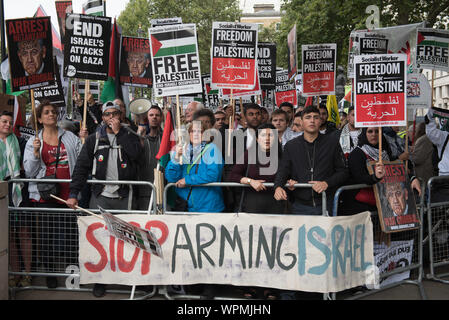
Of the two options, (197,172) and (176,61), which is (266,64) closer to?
(176,61)

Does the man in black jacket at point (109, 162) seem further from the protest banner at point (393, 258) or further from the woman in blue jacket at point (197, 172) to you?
the protest banner at point (393, 258)

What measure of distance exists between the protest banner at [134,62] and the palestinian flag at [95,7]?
612 millimetres

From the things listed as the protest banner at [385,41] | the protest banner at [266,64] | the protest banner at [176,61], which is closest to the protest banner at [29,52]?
the protest banner at [176,61]

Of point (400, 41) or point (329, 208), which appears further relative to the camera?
point (400, 41)

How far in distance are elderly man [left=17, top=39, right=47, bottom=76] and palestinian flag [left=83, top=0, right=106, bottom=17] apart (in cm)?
231

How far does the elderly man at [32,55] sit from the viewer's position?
6.64m

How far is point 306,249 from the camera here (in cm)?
513

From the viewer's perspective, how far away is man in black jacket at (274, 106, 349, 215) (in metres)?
5.31

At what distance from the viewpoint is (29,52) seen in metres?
6.67

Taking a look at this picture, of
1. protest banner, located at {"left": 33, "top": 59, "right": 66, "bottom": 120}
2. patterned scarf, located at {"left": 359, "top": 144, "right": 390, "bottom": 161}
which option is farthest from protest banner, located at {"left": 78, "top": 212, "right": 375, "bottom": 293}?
protest banner, located at {"left": 33, "top": 59, "right": 66, "bottom": 120}

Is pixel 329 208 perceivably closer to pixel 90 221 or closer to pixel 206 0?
pixel 90 221

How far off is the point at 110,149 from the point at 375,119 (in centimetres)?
315

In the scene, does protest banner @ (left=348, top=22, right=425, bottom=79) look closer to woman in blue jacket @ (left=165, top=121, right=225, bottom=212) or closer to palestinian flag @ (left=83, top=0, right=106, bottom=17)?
woman in blue jacket @ (left=165, top=121, right=225, bottom=212)
